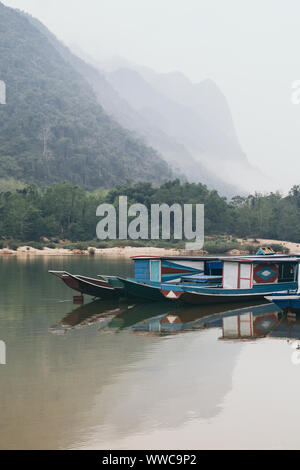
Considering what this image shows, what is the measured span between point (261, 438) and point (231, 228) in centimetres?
9680

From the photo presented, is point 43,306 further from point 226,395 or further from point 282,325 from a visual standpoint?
point 226,395

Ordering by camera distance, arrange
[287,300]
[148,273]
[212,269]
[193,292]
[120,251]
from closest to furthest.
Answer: [287,300]
[193,292]
[148,273]
[212,269]
[120,251]

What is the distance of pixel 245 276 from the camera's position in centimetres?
3028

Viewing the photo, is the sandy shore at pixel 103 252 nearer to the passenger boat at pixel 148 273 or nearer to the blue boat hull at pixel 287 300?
the passenger boat at pixel 148 273

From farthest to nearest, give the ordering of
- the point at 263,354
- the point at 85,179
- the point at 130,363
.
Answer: the point at 85,179 < the point at 263,354 < the point at 130,363

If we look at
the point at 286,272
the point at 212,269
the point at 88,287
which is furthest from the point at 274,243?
the point at 88,287

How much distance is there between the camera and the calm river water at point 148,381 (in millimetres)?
11773

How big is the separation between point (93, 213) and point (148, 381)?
86.6 meters

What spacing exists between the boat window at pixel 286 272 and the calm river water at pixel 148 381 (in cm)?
433

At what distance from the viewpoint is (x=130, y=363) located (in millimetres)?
17594

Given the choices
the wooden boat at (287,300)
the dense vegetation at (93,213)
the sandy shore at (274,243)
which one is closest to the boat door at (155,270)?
the wooden boat at (287,300)

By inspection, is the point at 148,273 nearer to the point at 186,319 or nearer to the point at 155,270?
the point at 155,270

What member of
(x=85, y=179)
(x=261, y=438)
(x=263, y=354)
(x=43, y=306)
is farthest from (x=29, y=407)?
(x=85, y=179)
